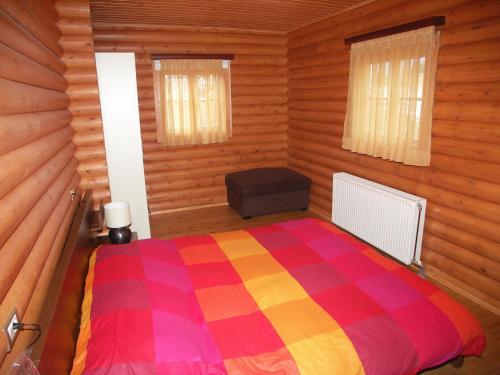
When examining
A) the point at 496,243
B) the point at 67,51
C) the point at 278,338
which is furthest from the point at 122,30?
the point at 496,243

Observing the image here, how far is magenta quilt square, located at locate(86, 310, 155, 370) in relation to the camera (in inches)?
65.7

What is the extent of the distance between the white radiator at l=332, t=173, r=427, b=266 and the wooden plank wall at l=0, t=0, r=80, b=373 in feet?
10.3

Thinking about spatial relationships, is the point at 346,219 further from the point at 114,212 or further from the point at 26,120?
the point at 26,120

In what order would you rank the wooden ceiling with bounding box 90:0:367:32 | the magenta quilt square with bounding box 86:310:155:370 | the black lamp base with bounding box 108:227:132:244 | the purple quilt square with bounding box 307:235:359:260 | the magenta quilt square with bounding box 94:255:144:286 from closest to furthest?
the magenta quilt square with bounding box 86:310:155:370 → the magenta quilt square with bounding box 94:255:144:286 → the purple quilt square with bounding box 307:235:359:260 → the black lamp base with bounding box 108:227:132:244 → the wooden ceiling with bounding box 90:0:367:32

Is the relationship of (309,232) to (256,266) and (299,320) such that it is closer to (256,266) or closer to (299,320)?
(256,266)

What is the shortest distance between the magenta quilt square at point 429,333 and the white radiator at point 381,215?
5.26ft

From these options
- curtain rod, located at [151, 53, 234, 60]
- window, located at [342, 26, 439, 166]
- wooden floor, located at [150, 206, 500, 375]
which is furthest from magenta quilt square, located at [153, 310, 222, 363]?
curtain rod, located at [151, 53, 234, 60]

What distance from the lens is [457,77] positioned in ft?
10.3

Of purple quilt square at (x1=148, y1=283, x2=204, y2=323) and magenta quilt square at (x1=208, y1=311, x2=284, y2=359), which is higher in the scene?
purple quilt square at (x1=148, y1=283, x2=204, y2=323)

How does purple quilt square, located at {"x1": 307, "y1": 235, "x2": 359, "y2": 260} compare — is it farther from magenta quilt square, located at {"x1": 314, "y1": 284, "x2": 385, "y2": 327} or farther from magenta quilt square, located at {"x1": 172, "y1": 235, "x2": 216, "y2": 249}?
magenta quilt square, located at {"x1": 172, "y1": 235, "x2": 216, "y2": 249}

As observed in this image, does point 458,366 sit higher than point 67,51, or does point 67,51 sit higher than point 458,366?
point 67,51

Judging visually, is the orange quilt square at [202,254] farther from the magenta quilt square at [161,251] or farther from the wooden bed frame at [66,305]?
the wooden bed frame at [66,305]

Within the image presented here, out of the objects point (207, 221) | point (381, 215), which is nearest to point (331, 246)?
point (381, 215)

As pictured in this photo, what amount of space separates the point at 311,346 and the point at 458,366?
4.13ft
